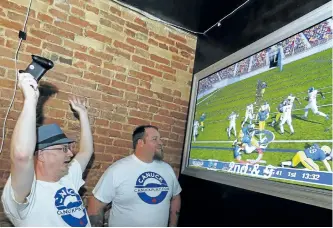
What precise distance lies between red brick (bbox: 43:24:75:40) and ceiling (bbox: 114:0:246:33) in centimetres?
63

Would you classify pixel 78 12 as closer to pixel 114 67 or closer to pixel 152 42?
pixel 114 67

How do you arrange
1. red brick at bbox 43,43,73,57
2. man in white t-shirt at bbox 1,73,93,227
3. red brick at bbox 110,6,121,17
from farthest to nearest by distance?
red brick at bbox 110,6,121,17 < red brick at bbox 43,43,73,57 < man in white t-shirt at bbox 1,73,93,227

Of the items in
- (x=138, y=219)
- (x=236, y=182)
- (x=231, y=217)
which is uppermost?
(x=236, y=182)

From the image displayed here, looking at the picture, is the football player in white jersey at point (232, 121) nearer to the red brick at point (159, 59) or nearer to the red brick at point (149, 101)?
the red brick at point (149, 101)

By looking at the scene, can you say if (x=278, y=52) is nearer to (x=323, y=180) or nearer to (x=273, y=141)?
(x=273, y=141)

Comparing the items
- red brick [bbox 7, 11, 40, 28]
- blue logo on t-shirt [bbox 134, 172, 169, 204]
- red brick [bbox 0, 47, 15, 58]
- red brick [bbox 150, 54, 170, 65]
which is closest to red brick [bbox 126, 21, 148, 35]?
red brick [bbox 150, 54, 170, 65]

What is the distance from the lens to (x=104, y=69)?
2521 millimetres

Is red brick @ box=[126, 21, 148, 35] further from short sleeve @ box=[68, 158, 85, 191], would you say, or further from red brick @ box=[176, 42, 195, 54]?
short sleeve @ box=[68, 158, 85, 191]

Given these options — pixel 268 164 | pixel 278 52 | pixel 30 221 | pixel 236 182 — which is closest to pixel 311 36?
pixel 278 52

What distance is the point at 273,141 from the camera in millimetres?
1767

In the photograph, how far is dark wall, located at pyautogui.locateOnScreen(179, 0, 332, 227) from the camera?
5.27 feet

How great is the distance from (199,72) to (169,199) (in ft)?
4.36

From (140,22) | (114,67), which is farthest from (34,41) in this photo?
(140,22)

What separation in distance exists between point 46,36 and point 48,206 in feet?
4.64
